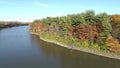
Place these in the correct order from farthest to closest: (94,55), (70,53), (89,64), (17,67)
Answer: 1. (70,53)
2. (94,55)
3. (89,64)
4. (17,67)

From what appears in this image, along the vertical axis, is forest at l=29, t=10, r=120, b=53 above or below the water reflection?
above

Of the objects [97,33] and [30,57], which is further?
[97,33]

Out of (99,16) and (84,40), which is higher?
(99,16)

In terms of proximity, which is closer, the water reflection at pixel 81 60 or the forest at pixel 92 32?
the water reflection at pixel 81 60

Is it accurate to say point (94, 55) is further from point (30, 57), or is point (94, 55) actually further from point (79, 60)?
point (30, 57)

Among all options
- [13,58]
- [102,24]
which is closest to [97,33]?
[102,24]

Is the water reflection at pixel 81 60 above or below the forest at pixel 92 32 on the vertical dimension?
below

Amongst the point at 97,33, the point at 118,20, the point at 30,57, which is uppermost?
the point at 118,20

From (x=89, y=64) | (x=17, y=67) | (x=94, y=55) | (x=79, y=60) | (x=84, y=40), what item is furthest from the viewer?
(x=84, y=40)

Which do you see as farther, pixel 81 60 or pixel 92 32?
pixel 92 32

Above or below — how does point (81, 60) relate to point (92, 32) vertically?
below

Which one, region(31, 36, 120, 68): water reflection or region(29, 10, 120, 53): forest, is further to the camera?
region(29, 10, 120, 53): forest
